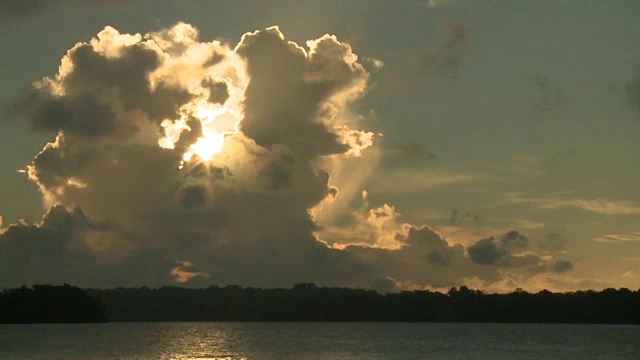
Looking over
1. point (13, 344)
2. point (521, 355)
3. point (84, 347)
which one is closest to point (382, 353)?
point (521, 355)

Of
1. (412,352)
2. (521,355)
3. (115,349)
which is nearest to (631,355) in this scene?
(521,355)

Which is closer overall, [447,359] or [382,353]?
[447,359]

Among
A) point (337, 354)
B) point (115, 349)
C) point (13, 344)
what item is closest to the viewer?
point (337, 354)

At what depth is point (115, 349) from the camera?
174250 mm

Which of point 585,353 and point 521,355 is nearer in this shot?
point 521,355

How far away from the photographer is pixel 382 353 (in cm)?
17188

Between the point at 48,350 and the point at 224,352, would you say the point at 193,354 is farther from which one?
the point at 48,350

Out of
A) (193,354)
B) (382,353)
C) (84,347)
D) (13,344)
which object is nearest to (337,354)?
(382,353)

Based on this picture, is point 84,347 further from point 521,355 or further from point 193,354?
point 521,355

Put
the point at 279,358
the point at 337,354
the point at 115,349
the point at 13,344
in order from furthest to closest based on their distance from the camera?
the point at 13,344 < the point at 115,349 < the point at 337,354 < the point at 279,358

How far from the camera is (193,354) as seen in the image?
520 ft

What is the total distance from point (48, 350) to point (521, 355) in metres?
87.6

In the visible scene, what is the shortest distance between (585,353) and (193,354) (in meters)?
81.3

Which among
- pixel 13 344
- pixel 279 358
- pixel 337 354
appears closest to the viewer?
pixel 279 358
